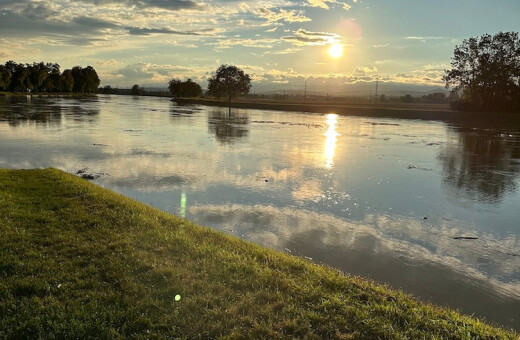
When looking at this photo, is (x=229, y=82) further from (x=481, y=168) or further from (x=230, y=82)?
(x=481, y=168)

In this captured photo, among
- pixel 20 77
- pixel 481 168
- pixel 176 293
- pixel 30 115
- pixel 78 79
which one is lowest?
pixel 176 293

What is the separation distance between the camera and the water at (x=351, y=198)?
7.05 meters

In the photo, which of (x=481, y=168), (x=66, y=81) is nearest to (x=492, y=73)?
(x=481, y=168)

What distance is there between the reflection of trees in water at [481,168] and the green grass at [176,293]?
855cm

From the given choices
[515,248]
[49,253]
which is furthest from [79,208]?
[515,248]

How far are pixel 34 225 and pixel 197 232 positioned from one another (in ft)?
9.34

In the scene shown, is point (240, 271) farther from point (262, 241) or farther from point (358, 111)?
point (358, 111)

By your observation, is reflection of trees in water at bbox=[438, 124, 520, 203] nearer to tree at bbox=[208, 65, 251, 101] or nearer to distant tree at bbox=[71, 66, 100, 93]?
tree at bbox=[208, 65, 251, 101]

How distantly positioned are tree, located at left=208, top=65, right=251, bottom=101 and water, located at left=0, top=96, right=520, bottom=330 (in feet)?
304

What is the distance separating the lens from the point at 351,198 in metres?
11.6

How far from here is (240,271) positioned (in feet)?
18.7

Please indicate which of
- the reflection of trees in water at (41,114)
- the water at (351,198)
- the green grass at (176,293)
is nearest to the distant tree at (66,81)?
the reflection of trees in water at (41,114)

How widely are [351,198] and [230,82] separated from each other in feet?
346

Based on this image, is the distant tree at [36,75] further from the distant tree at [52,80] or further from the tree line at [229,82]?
the tree line at [229,82]
